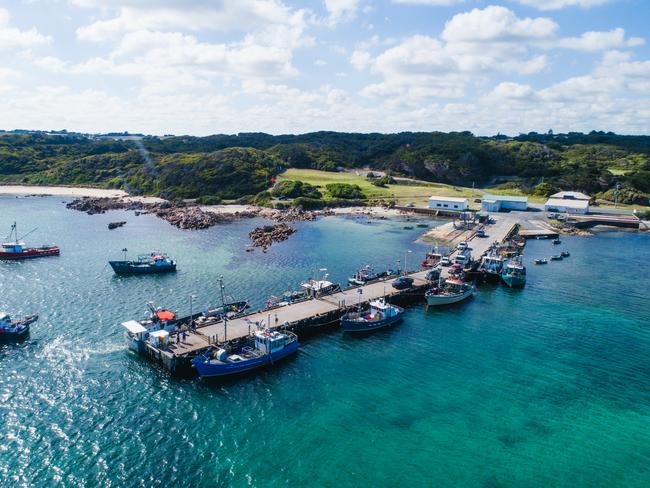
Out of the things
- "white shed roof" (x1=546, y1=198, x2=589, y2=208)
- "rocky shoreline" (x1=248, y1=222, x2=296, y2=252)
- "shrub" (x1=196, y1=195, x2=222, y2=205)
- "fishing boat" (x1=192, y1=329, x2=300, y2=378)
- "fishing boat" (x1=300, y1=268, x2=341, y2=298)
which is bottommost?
"fishing boat" (x1=192, y1=329, x2=300, y2=378)

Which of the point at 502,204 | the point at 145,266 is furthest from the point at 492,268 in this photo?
the point at 502,204

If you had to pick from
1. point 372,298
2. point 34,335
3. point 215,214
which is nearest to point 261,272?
point 372,298

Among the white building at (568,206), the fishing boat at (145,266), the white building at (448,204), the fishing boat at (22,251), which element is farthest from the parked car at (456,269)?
the white building at (568,206)

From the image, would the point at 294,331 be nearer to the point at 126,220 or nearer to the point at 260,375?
the point at 260,375

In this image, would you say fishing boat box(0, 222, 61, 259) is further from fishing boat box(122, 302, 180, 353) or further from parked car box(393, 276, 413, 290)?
parked car box(393, 276, 413, 290)

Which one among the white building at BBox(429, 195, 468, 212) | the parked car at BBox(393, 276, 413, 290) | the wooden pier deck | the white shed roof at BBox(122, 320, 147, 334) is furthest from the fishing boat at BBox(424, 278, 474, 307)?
the white building at BBox(429, 195, 468, 212)

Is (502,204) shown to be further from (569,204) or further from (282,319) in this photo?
(282,319)

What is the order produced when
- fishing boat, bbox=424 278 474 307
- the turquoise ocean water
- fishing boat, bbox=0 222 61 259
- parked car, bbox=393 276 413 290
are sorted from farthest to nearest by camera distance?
fishing boat, bbox=0 222 61 259
parked car, bbox=393 276 413 290
fishing boat, bbox=424 278 474 307
the turquoise ocean water
